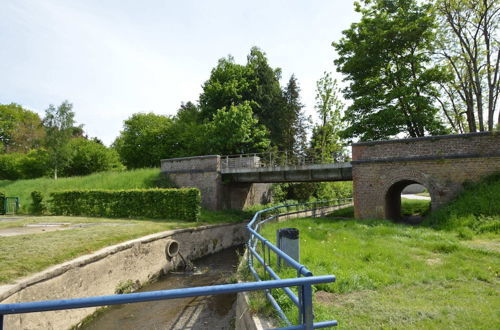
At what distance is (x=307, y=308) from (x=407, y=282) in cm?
385

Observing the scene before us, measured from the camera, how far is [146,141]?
41.3 metres

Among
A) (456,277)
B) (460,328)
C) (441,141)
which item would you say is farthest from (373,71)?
(460,328)

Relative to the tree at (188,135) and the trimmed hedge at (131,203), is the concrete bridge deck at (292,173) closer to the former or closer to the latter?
the trimmed hedge at (131,203)

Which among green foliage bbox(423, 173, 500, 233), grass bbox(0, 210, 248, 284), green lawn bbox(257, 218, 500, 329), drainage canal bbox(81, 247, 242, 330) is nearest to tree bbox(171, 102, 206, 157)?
grass bbox(0, 210, 248, 284)

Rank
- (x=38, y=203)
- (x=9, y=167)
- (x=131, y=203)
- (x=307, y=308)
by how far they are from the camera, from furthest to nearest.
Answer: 1. (x=9, y=167)
2. (x=38, y=203)
3. (x=131, y=203)
4. (x=307, y=308)

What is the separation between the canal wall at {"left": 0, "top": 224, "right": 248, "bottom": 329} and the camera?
5945 millimetres

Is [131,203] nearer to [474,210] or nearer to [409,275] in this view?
[409,275]

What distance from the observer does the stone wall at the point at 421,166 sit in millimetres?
12914

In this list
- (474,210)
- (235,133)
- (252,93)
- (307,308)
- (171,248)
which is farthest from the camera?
(252,93)

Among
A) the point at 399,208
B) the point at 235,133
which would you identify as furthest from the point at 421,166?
the point at 235,133

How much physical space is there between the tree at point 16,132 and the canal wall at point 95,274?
4709 centimetres

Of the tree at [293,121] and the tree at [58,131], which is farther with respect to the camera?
the tree at [293,121]

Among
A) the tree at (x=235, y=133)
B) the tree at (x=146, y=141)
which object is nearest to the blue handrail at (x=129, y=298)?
the tree at (x=235, y=133)

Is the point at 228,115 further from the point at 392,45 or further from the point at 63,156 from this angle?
the point at 63,156
